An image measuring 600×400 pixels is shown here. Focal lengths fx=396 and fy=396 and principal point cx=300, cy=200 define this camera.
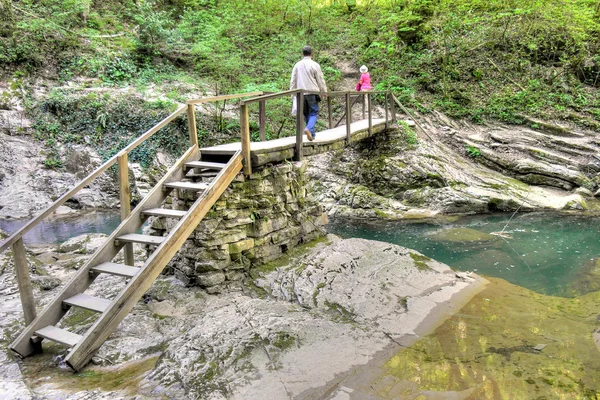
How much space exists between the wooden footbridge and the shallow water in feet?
17.4

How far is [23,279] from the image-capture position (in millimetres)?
4062

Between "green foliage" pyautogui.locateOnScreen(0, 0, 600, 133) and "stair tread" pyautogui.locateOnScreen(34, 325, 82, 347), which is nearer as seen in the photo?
"stair tread" pyautogui.locateOnScreen(34, 325, 82, 347)

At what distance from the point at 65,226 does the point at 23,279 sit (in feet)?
24.2

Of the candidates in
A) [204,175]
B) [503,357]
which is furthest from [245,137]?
[503,357]

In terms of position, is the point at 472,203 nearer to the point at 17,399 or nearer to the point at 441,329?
the point at 441,329

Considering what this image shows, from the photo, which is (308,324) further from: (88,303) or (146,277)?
(88,303)

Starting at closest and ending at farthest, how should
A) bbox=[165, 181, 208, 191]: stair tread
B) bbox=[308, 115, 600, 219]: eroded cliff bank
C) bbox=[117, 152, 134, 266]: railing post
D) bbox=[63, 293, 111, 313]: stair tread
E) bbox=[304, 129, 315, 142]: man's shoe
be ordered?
bbox=[63, 293, 111, 313]: stair tread, bbox=[117, 152, 134, 266]: railing post, bbox=[165, 181, 208, 191]: stair tread, bbox=[304, 129, 315, 142]: man's shoe, bbox=[308, 115, 600, 219]: eroded cliff bank

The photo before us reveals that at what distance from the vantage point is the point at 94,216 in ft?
37.6

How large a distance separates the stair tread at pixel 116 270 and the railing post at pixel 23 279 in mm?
649

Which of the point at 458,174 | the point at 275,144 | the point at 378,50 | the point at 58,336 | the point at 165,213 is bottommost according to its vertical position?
the point at 458,174

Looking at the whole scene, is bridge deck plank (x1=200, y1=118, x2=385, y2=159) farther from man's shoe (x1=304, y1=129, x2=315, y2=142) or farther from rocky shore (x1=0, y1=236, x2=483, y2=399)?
rocky shore (x1=0, y1=236, x2=483, y2=399)

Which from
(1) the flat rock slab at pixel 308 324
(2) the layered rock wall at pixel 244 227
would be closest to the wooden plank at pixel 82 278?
(2) the layered rock wall at pixel 244 227

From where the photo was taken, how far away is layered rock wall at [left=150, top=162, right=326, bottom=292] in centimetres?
570

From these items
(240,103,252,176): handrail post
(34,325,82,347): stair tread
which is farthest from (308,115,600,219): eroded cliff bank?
(34,325,82,347): stair tread
